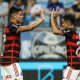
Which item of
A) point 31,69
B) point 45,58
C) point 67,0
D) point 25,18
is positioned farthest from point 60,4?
point 31,69

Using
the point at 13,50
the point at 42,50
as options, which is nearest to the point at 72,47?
the point at 13,50

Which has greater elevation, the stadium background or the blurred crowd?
the blurred crowd

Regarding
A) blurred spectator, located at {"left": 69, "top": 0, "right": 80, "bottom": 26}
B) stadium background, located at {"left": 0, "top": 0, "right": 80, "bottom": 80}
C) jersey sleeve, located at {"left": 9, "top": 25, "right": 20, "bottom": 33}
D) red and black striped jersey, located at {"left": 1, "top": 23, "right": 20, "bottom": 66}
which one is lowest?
stadium background, located at {"left": 0, "top": 0, "right": 80, "bottom": 80}

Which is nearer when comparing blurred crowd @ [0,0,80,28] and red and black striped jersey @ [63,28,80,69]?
red and black striped jersey @ [63,28,80,69]

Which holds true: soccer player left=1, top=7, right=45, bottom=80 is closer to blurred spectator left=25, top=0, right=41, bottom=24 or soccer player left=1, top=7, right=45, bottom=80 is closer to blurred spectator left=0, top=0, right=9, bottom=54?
blurred spectator left=0, top=0, right=9, bottom=54

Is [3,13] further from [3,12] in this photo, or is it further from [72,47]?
[72,47]

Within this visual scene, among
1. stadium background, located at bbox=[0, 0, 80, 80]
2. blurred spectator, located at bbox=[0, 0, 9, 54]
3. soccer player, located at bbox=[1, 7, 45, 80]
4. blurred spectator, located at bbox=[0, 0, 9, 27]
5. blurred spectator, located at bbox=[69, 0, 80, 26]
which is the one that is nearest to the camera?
soccer player, located at bbox=[1, 7, 45, 80]

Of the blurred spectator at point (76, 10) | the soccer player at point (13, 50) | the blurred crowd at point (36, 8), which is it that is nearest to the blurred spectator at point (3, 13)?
the blurred crowd at point (36, 8)

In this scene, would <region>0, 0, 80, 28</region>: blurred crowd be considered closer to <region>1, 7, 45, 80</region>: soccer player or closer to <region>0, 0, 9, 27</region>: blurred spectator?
<region>0, 0, 9, 27</region>: blurred spectator

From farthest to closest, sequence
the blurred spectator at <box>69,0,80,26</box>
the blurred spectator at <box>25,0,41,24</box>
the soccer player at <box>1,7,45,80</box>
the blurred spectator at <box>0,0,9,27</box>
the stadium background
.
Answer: the blurred spectator at <box>69,0,80,26</box> < the blurred spectator at <box>25,0,41,24</box> < the blurred spectator at <box>0,0,9,27</box> < the stadium background < the soccer player at <box>1,7,45,80</box>

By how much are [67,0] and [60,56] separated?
194 cm

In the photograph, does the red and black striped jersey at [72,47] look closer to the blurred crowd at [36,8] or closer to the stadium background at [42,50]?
the stadium background at [42,50]

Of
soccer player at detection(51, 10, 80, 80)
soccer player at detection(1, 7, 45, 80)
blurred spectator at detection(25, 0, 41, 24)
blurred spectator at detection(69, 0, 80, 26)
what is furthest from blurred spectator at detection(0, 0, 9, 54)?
soccer player at detection(51, 10, 80, 80)

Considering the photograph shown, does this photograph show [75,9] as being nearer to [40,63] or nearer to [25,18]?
[25,18]
